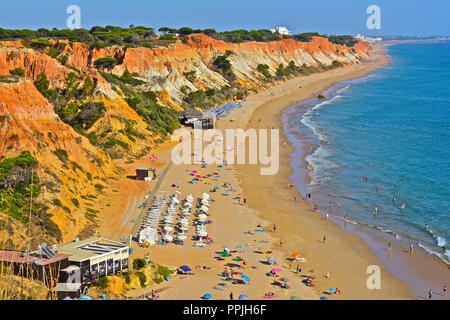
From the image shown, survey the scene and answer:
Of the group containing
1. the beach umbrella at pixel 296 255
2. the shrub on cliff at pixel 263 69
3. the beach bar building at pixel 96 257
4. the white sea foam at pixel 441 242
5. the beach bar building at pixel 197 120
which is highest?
the shrub on cliff at pixel 263 69

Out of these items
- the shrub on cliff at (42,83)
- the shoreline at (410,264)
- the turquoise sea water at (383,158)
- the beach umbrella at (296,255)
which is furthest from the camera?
the shrub on cliff at (42,83)

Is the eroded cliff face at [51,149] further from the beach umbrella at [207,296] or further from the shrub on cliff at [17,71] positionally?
the shrub on cliff at [17,71]

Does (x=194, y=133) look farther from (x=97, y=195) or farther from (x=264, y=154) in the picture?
(x=97, y=195)

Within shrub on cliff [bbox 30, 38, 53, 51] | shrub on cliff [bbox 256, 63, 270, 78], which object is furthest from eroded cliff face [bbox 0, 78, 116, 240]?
shrub on cliff [bbox 256, 63, 270, 78]

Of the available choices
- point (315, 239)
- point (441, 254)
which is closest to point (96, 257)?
point (315, 239)

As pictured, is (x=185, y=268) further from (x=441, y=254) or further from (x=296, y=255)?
(x=441, y=254)

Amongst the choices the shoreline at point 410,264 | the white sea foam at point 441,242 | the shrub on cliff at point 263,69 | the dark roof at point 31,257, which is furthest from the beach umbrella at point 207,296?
the shrub on cliff at point 263,69
